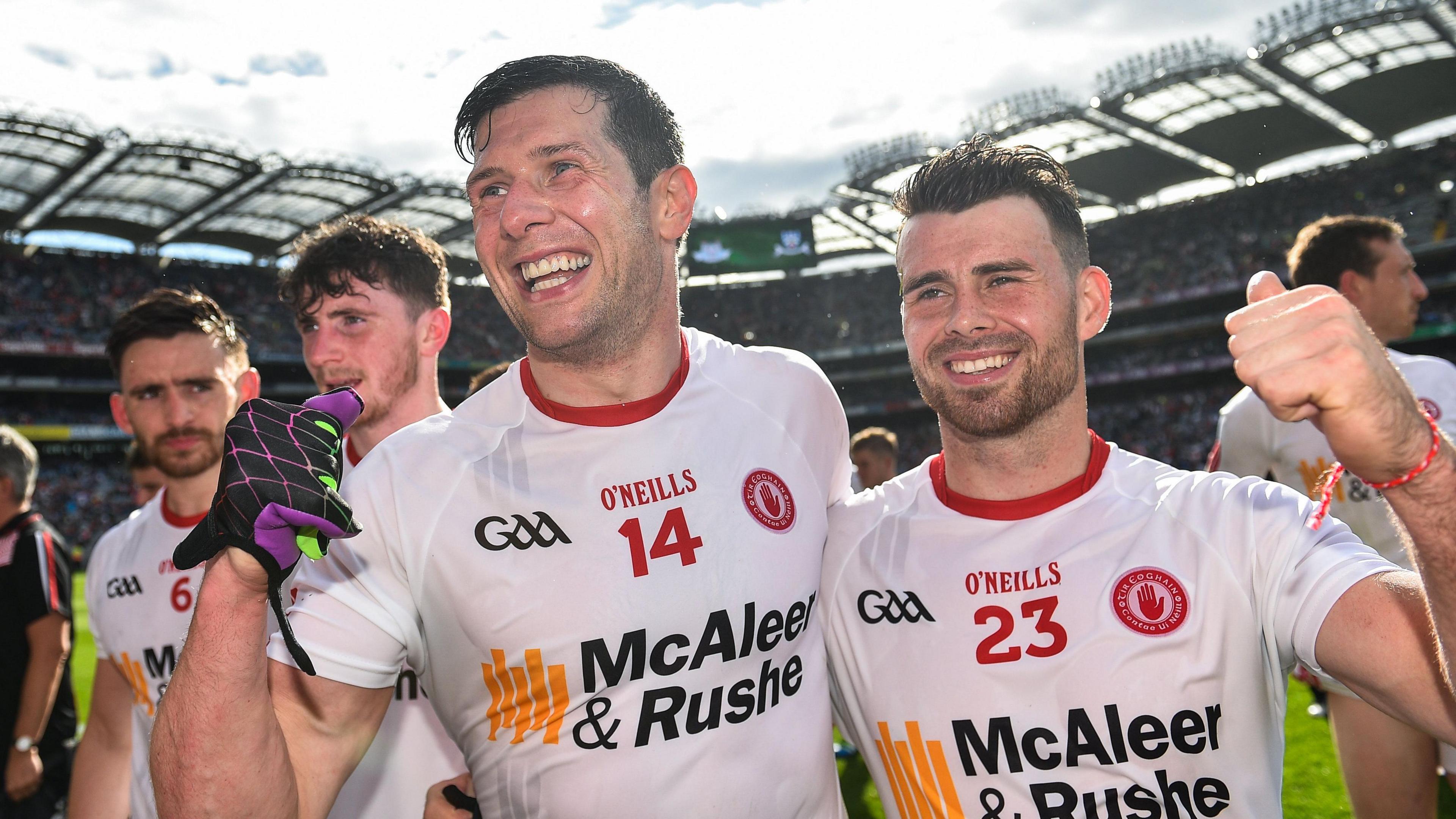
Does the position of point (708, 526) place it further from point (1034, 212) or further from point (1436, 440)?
point (1436, 440)

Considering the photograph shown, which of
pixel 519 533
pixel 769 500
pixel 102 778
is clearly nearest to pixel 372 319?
pixel 519 533

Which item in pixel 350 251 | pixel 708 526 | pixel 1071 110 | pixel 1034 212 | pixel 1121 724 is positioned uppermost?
pixel 1071 110

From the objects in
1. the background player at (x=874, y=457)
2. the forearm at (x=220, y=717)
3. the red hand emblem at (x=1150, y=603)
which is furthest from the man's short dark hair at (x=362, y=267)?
the background player at (x=874, y=457)

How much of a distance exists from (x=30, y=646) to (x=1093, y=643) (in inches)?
243

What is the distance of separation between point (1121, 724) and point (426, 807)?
1.88m

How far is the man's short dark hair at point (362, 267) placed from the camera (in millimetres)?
3371

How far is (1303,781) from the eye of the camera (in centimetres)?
616

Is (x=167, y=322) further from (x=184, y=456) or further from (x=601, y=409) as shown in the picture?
(x=601, y=409)

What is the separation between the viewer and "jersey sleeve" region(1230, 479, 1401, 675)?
2.06 meters

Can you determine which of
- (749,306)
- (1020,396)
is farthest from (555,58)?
(749,306)

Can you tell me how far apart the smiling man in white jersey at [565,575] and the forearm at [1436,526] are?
1382 millimetres

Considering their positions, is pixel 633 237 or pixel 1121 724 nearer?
pixel 1121 724

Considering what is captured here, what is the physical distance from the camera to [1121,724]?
2266 mm

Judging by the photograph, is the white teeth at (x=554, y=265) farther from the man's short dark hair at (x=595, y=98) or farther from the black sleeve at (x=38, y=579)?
the black sleeve at (x=38, y=579)
